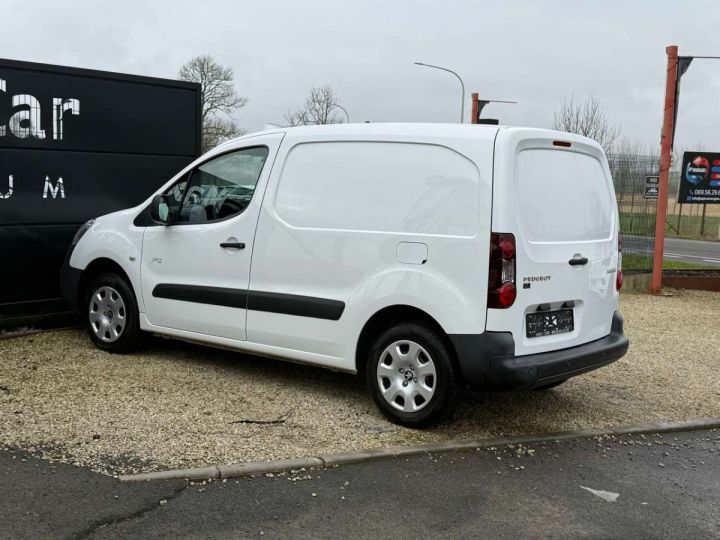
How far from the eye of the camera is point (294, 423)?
17.1 ft

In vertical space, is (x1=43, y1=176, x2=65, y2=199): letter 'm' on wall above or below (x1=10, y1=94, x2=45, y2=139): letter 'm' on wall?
below

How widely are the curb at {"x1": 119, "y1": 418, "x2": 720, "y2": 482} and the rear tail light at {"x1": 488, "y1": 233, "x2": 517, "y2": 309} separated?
91 centimetres

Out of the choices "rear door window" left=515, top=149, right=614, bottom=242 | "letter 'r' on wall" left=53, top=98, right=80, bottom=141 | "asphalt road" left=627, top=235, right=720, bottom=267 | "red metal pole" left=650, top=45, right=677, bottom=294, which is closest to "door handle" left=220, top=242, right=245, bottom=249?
"rear door window" left=515, top=149, right=614, bottom=242

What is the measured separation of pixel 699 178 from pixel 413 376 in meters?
16.8

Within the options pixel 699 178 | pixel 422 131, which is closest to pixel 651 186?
pixel 699 178

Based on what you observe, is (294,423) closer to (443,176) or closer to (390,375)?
(390,375)

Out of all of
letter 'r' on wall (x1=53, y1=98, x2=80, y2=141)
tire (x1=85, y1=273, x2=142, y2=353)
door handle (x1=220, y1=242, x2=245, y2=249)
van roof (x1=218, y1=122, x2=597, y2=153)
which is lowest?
tire (x1=85, y1=273, x2=142, y2=353)

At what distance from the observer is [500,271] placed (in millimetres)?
4715

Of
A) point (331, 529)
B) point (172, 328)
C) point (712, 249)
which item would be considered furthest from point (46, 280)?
point (712, 249)

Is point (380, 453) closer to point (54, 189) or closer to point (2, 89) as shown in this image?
Result: point (54, 189)

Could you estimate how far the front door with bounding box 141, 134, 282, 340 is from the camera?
596cm

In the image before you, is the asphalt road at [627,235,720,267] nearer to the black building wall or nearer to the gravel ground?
the gravel ground

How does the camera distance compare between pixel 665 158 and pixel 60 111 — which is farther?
pixel 665 158

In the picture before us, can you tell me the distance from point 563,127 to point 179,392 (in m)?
26.4
